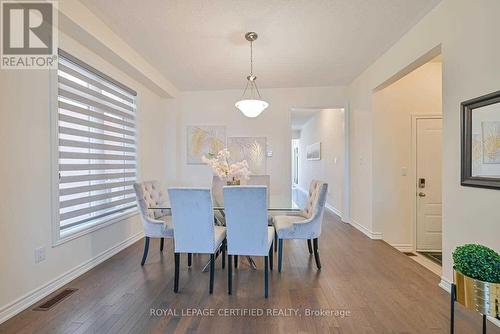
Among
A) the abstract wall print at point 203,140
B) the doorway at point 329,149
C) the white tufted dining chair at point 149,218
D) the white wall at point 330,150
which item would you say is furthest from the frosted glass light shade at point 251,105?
the white wall at point 330,150

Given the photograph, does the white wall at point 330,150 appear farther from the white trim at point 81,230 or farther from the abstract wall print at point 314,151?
the white trim at point 81,230

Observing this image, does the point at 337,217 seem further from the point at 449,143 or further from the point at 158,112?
the point at 158,112

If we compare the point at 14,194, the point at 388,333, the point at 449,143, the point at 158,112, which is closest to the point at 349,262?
the point at 388,333

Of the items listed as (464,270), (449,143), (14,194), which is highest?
(449,143)

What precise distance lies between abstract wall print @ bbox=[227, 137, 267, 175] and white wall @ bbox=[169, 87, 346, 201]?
0.35 feet

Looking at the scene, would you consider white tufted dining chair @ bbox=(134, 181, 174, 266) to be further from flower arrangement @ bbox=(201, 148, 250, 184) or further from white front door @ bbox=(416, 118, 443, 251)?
white front door @ bbox=(416, 118, 443, 251)

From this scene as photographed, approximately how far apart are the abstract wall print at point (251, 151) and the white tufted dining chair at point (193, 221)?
2.84 meters

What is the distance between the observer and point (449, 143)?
89.0 inches

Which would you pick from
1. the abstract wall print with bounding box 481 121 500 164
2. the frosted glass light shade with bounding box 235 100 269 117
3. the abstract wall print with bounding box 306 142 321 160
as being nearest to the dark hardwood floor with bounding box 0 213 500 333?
the abstract wall print with bounding box 481 121 500 164

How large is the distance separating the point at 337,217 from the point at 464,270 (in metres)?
4.24

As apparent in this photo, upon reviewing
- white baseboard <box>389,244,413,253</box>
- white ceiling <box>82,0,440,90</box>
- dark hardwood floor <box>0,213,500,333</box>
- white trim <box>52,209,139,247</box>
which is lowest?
white baseboard <box>389,244,413,253</box>

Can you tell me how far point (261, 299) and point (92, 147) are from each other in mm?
2543

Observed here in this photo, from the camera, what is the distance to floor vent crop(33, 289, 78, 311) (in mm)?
2049

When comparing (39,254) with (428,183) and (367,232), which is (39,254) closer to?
(367,232)
